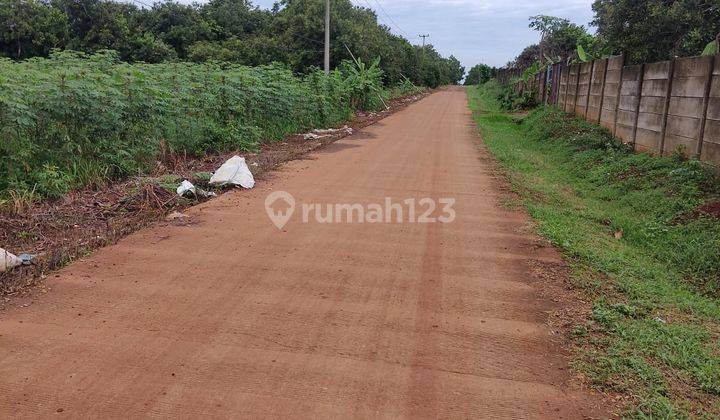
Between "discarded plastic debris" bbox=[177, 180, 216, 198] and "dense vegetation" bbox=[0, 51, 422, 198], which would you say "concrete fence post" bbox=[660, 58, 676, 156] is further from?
"dense vegetation" bbox=[0, 51, 422, 198]

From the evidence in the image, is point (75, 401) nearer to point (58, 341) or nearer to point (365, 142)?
point (58, 341)

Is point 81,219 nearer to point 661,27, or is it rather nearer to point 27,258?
point 27,258

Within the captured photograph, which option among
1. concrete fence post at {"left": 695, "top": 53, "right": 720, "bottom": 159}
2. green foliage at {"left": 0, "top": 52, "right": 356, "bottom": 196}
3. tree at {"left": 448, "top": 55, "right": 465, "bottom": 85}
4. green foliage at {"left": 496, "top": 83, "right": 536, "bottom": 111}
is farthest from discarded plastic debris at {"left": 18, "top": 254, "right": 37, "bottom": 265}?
tree at {"left": 448, "top": 55, "right": 465, "bottom": 85}

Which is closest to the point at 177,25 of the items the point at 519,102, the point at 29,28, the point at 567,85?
the point at 29,28

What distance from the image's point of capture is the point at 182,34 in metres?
42.8

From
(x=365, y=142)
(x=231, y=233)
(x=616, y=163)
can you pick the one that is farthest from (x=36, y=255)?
(x=365, y=142)

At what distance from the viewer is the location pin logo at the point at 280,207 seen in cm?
696

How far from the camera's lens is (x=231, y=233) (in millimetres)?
6324

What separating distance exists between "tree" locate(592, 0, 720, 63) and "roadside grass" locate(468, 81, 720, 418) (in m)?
4.74

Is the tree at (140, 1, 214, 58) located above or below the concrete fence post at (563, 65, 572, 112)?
above

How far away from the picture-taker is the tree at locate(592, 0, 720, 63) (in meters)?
14.5

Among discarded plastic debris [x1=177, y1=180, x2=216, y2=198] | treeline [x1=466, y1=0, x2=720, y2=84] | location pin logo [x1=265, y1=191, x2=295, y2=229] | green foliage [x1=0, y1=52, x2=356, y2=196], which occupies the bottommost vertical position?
location pin logo [x1=265, y1=191, x2=295, y2=229]

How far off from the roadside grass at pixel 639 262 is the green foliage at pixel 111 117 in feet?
20.6

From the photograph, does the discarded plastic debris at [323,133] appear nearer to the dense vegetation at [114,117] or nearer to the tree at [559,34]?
the dense vegetation at [114,117]
